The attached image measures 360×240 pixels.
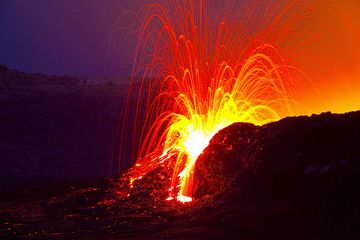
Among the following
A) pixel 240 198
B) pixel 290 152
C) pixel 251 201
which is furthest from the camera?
pixel 240 198

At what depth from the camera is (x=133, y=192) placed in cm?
1208

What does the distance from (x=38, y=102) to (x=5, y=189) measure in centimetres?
2844

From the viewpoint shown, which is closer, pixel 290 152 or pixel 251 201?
pixel 251 201

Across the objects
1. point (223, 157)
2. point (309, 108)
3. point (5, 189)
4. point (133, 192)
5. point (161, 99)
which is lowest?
point (5, 189)

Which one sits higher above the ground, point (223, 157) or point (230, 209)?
point (223, 157)

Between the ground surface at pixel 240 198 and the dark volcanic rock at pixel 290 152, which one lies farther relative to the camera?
the dark volcanic rock at pixel 290 152

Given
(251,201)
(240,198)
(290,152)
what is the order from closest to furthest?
1. (251,201)
2. (290,152)
3. (240,198)

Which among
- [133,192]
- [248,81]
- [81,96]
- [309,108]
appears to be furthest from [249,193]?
[81,96]

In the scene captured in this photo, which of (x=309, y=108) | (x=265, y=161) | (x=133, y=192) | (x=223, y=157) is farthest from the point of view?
(x=309, y=108)

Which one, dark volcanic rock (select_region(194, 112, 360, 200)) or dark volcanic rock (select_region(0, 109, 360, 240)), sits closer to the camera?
dark volcanic rock (select_region(0, 109, 360, 240))

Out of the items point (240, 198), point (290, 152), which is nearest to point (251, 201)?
point (240, 198)

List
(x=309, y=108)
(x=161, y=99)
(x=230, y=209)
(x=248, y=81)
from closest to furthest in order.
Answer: (x=230, y=209) → (x=248, y=81) → (x=309, y=108) → (x=161, y=99)

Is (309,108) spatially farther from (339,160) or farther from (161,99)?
(161,99)

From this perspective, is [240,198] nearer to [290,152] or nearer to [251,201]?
[251,201]
